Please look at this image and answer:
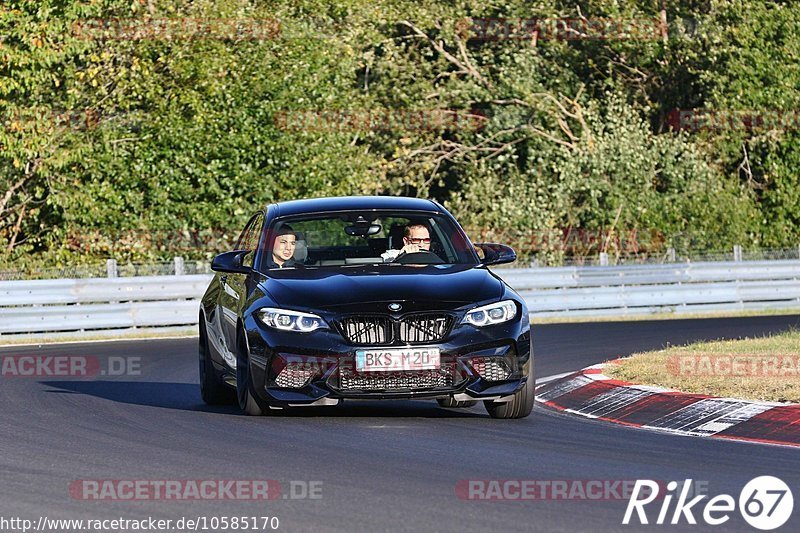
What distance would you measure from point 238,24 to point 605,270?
940 centimetres

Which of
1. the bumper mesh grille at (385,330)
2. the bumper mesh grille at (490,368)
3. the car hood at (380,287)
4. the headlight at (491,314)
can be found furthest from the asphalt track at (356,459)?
the car hood at (380,287)

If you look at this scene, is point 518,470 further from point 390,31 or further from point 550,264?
point 390,31

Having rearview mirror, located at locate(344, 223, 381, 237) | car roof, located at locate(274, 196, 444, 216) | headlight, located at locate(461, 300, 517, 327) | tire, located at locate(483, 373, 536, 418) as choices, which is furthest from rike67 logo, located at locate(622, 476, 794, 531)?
car roof, located at locate(274, 196, 444, 216)

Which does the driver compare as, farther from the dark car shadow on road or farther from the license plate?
the license plate

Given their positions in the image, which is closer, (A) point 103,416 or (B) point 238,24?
(A) point 103,416

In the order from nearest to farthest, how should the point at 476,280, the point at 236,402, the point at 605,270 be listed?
the point at 476,280
the point at 236,402
the point at 605,270

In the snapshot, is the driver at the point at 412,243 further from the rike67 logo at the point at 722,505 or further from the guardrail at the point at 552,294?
the guardrail at the point at 552,294

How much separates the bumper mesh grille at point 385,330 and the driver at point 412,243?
143 cm

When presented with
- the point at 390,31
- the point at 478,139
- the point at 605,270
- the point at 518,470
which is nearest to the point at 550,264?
the point at 605,270

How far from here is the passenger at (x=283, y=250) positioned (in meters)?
12.0

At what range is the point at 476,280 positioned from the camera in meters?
11.3

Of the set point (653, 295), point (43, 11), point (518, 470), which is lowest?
point (653, 295)

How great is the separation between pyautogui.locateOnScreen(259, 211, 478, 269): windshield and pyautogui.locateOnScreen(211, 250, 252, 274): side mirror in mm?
181

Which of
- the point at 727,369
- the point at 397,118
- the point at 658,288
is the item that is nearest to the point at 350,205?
the point at 727,369
